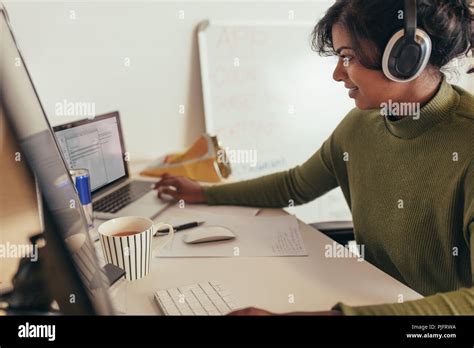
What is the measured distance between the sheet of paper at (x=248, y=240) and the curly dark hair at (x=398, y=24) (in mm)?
322

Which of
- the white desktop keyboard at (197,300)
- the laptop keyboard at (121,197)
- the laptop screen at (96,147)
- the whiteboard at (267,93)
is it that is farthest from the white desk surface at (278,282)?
the whiteboard at (267,93)

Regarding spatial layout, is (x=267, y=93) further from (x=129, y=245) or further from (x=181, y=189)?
(x=129, y=245)

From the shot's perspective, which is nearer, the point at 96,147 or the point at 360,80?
the point at 360,80

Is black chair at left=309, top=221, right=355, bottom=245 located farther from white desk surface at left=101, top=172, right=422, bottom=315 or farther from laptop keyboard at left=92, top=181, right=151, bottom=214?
laptop keyboard at left=92, top=181, right=151, bottom=214

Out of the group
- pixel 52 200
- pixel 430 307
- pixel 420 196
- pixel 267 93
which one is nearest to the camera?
pixel 52 200

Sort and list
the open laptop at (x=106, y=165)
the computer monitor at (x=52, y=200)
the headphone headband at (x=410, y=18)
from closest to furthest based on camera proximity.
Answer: the computer monitor at (x=52, y=200) < the headphone headband at (x=410, y=18) < the open laptop at (x=106, y=165)

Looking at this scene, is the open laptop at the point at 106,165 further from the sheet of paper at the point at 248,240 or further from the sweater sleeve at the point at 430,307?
the sweater sleeve at the point at 430,307

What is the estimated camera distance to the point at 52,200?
1.10ft

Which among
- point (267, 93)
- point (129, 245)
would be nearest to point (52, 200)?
A: point (129, 245)

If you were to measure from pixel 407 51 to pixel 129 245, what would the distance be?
46cm

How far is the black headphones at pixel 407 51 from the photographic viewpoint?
0.57m

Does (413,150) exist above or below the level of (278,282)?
above

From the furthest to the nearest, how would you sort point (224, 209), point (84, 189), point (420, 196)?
point (224, 209) → point (84, 189) → point (420, 196)
